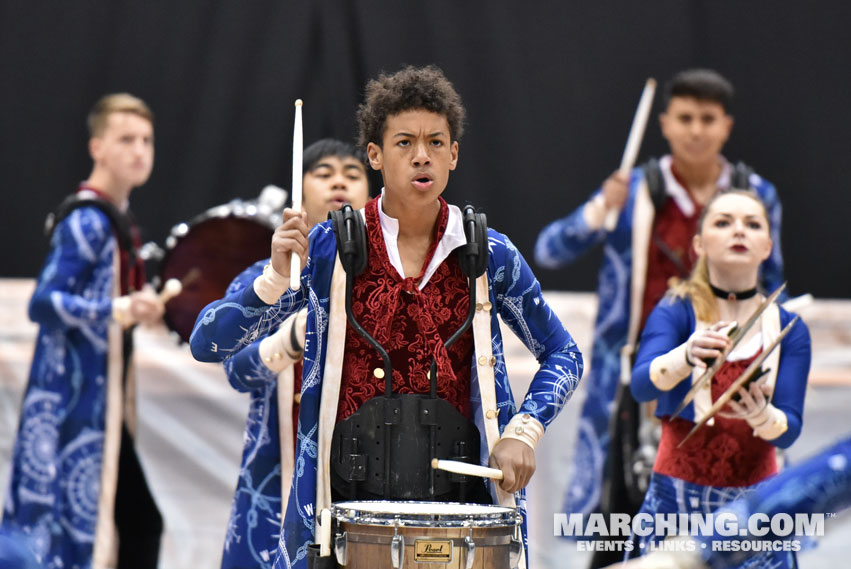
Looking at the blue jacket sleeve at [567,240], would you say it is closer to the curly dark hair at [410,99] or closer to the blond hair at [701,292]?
the blond hair at [701,292]

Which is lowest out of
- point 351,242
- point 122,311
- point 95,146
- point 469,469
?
point 469,469

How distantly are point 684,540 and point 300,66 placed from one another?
3.62 meters

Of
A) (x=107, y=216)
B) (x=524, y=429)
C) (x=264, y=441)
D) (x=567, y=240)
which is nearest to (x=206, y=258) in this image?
(x=107, y=216)

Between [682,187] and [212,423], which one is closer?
[682,187]

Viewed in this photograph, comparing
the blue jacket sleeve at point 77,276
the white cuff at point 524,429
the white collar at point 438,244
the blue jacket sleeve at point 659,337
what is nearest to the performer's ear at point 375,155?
the white collar at point 438,244

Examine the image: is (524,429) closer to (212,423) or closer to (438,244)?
(438,244)

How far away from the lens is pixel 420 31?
17.5 ft

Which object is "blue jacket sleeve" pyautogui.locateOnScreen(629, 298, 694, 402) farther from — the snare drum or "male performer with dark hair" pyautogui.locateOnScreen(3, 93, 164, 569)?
"male performer with dark hair" pyautogui.locateOnScreen(3, 93, 164, 569)

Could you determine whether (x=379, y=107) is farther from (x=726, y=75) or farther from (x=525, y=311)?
(x=726, y=75)

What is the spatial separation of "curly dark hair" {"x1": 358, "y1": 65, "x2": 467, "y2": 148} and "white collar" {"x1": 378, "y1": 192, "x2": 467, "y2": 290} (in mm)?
177

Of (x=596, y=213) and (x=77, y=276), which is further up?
(x=596, y=213)

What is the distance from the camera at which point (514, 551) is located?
2529mm

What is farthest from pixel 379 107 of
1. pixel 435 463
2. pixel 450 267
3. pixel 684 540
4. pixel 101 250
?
pixel 101 250

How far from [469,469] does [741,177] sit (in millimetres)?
2916
